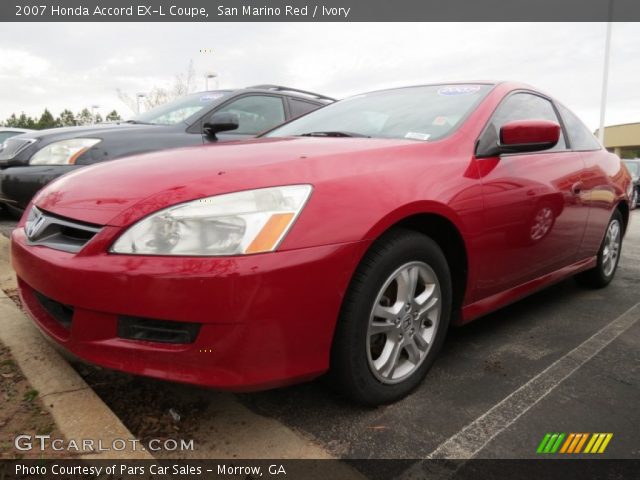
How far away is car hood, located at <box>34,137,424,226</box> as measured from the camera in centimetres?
159

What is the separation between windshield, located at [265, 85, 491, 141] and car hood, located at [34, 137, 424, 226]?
287mm

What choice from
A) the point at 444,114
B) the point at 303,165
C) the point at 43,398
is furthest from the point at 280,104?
the point at 43,398

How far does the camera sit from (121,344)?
153 cm

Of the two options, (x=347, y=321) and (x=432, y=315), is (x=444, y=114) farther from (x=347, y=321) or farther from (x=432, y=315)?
(x=347, y=321)

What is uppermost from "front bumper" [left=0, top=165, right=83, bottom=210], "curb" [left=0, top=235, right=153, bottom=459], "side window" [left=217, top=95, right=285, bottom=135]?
"side window" [left=217, top=95, right=285, bottom=135]

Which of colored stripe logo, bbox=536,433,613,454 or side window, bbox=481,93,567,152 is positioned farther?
side window, bbox=481,93,567,152

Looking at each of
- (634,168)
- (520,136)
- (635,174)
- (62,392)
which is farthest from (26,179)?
(634,168)

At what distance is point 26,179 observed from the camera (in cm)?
363

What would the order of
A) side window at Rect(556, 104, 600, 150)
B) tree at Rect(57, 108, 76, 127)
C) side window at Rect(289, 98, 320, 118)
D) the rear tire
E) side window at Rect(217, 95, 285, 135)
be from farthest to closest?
1. tree at Rect(57, 108, 76, 127)
2. side window at Rect(289, 98, 320, 118)
3. side window at Rect(217, 95, 285, 135)
4. the rear tire
5. side window at Rect(556, 104, 600, 150)

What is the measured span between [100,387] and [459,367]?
1585 mm

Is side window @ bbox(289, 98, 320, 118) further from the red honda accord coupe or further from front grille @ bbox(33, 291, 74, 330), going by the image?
front grille @ bbox(33, 291, 74, 330)

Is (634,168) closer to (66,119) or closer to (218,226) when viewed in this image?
(218,226)

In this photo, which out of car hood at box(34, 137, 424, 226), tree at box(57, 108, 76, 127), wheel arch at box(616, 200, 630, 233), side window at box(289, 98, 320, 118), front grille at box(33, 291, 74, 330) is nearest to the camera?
car hood at box(34, 137, 424, 226)
